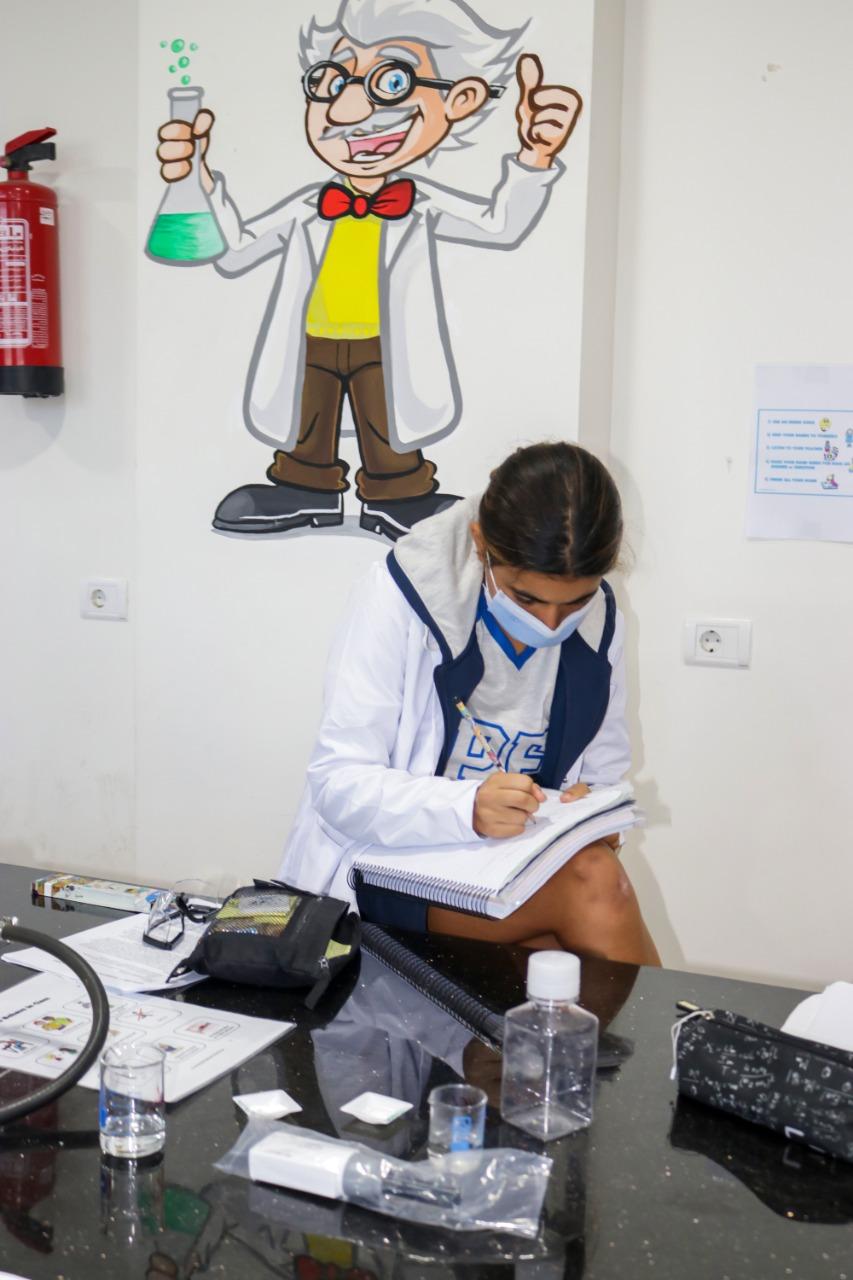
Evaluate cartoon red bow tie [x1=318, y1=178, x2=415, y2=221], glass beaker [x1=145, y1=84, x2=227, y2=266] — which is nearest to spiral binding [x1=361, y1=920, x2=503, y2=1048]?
cartoon red bow tie [x1=318, y1=178, x2=415, y2=221]

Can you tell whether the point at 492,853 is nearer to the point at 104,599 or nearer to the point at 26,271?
the point at 104,599

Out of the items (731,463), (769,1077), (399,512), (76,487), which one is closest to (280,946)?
(769,1077)

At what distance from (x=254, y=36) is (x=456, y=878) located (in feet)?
5.79

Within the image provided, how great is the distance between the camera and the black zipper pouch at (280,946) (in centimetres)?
127

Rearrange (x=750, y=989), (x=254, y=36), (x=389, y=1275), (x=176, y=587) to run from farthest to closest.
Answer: (x=176, y=587) < (x=254, y=36) < (x=750, y=989) < (x=389, y=1275)

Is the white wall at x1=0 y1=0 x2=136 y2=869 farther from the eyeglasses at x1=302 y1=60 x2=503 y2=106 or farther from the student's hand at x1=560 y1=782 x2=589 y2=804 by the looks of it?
the student's hand at x1=560 y1=782 x2=589 y2=804

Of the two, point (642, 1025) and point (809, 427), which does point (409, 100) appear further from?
point (642, 1025)

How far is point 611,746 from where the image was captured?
1897 millimetres

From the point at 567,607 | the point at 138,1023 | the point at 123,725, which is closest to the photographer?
the point at 138,1023

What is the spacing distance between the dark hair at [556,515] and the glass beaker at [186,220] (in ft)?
3.71

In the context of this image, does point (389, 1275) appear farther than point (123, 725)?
No

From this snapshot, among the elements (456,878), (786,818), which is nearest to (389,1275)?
(456,878)

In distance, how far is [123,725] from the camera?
2.77 meters

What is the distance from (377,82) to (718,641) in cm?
121
